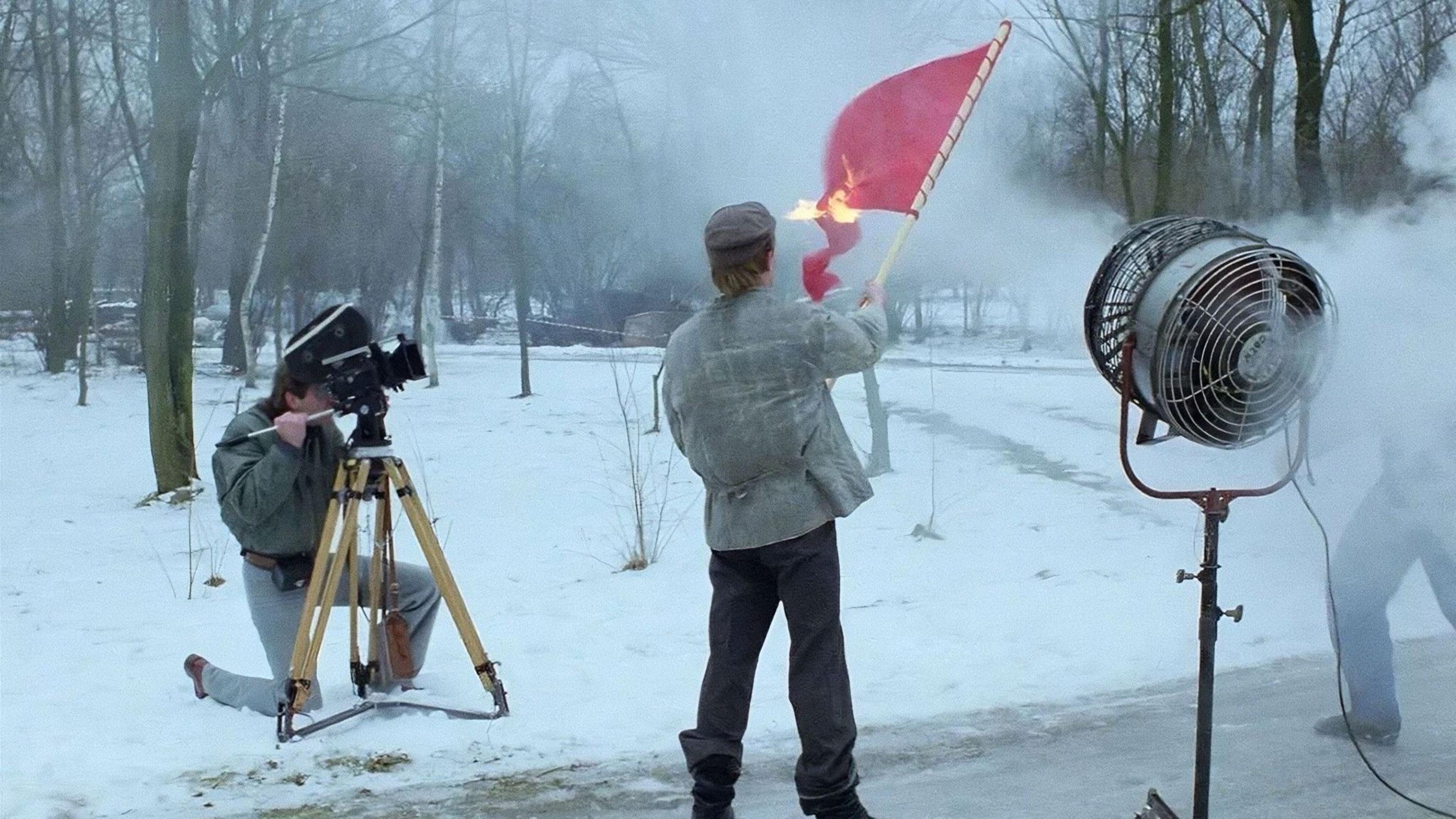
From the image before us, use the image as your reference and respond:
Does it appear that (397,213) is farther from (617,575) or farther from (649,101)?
(617,575)

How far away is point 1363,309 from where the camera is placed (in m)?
4.12

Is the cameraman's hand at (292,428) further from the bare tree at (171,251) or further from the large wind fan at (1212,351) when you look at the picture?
the bare tree at (171,251)

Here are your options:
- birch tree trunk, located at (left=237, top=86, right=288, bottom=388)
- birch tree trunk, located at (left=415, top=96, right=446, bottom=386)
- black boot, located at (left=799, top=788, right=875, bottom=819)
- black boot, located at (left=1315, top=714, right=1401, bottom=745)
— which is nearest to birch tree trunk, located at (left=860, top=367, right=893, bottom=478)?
black boot, located at (left=1315, top=714, right=1401, bottom=745)

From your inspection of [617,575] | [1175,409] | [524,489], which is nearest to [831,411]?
[1175,409]

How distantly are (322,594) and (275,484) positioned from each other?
17.0 inches

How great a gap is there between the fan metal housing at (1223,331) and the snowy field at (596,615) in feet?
6.73

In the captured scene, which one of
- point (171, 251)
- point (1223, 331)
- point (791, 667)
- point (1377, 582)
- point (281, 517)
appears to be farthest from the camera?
point (171, 251)

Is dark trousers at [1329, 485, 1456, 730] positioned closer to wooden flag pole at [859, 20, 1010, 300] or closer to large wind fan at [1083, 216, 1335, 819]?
large wind fan at [1083, 216, 1335, 819]

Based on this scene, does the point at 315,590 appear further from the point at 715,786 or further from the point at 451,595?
the point at 715,786

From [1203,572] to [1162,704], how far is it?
1899mm

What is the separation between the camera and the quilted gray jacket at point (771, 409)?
368 centimetres

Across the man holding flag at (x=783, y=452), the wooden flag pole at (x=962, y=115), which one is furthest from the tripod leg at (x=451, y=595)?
the wooden flag pole at (x=962, y=115)

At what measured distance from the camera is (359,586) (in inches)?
200

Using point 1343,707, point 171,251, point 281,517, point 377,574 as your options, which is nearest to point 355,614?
point 377,574
